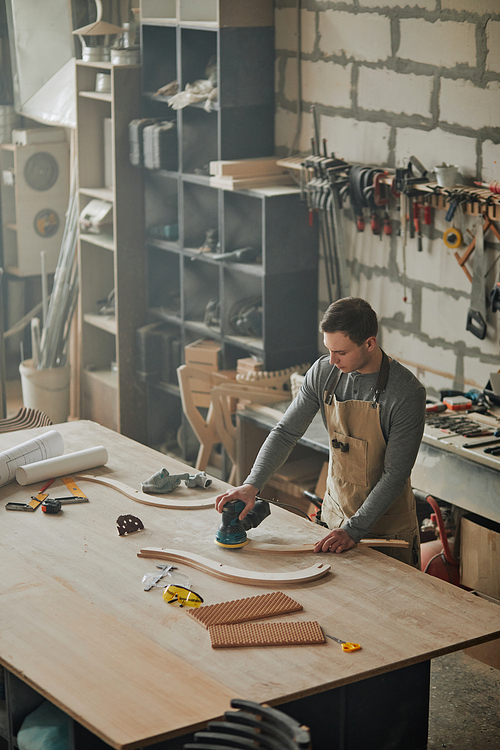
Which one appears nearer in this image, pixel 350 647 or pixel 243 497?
pixel 350 647

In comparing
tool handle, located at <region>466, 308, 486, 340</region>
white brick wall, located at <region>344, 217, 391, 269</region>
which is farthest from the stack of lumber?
tool handle, located at <region>466, 308, 486, 340</region>

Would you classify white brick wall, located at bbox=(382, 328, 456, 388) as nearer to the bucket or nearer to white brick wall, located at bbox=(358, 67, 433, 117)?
white brick wall, located at bbox=(358, 67, 433, 117)

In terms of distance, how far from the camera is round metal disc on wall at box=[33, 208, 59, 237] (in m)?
7.28

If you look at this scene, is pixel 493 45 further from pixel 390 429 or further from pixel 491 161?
pixel 390 429

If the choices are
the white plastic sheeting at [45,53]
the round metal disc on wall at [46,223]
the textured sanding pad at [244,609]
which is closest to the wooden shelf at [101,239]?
Result: the white plastic sheeting at [45,53]

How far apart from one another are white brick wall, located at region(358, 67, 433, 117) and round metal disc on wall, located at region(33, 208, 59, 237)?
3248mm

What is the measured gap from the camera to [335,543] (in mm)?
3014

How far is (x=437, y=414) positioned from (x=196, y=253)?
6.55 feet

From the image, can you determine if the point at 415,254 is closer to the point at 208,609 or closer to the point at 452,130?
the point at 452,130

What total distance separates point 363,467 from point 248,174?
243 centimetres

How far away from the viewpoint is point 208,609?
2.64 metres

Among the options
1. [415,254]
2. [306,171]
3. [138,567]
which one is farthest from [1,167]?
[138,567]

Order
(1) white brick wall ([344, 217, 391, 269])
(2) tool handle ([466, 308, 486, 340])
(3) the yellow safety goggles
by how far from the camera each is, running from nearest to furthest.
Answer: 1. (3) the yellow safety goggles
2. (2) tool handle ([466, 308, 486, 340])
3. (1) white brick wall ([344, 217, 391, 269])

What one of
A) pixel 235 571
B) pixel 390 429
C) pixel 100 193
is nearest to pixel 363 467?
pixel 390 429
